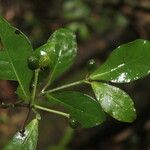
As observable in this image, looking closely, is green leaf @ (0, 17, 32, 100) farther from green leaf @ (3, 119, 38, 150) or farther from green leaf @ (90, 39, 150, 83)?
green leaf @ (90, 39, 150, 83)

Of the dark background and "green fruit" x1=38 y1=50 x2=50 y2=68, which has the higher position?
"green fruit" x1=38 y1=50 x2=50 y2=68

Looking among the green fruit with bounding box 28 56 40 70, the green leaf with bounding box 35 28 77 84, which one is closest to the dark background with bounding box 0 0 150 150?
the green leaf with bounding box 35 28 77 84

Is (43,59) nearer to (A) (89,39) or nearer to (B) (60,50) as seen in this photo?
(B) (60,50)

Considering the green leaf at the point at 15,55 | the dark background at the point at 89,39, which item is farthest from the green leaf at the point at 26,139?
the dark background at the point at 89,39

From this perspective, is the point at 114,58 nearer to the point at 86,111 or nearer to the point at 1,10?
the point at 86,111

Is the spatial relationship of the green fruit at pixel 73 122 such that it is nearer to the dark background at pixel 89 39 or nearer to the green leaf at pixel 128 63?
the green leaf at pixel 128 63

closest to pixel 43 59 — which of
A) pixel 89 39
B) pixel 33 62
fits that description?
pixel 33 62
